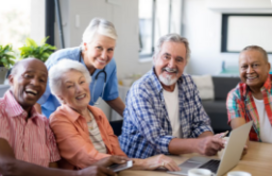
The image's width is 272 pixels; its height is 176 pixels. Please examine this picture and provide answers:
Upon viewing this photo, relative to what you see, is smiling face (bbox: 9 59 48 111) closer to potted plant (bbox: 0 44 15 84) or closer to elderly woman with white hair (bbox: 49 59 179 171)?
elderly woman with white hair (bbox: 49 59 179 171)

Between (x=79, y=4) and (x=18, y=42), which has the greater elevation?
(x=79, y=4)

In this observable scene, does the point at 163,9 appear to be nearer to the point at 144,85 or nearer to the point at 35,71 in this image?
the point at 144,85

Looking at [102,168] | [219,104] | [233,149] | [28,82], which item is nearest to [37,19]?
[28,82]

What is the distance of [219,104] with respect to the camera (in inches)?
188

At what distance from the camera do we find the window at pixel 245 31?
6.85 meters

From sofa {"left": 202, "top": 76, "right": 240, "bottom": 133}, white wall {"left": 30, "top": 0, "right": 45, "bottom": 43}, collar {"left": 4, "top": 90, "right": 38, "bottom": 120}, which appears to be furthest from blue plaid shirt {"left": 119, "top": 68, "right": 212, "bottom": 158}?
sofa {"left": 202, "top": 76, "right": 240, "bottom": 133}

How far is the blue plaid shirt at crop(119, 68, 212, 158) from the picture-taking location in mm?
1845

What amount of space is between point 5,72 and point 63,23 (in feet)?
3.47

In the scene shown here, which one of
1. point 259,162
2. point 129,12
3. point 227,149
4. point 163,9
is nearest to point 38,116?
point 227,149

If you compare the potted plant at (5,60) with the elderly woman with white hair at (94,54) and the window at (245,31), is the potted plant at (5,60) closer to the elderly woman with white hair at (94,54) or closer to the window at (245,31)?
the elderly woman with white hair at (94,54)

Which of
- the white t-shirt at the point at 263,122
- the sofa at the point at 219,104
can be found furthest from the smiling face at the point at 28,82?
the sofa at the point at 219,104

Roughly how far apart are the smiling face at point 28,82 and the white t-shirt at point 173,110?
0.77 meters

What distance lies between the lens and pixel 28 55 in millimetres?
2725

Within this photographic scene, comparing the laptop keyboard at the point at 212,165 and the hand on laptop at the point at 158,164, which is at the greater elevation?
the hand on laptop at the point at 158,164
